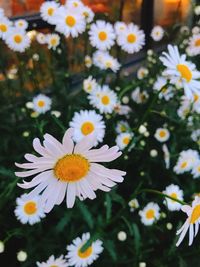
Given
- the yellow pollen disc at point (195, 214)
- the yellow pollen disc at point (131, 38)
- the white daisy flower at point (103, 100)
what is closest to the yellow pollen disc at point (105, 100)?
the white daisy flower at point (103, 100)

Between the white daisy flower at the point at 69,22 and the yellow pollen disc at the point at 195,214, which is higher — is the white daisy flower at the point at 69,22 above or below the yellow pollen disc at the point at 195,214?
above

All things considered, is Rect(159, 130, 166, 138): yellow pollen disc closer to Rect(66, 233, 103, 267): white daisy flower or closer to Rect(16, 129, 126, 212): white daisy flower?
Rect(66, 233, 103, 267): white daisy flower

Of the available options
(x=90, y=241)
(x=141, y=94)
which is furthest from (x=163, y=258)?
(x=141, y=94)

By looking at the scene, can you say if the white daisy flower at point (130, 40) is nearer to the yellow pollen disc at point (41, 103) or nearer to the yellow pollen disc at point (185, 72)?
the yellow pollen disc at point (41, 103)

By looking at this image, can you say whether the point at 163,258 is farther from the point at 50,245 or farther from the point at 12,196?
the point at 12,196

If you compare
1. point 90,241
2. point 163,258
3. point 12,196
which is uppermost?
point 12,196

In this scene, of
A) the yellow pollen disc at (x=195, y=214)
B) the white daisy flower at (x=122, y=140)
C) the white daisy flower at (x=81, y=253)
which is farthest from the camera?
the white daisy flower at (x=122, y=140)
